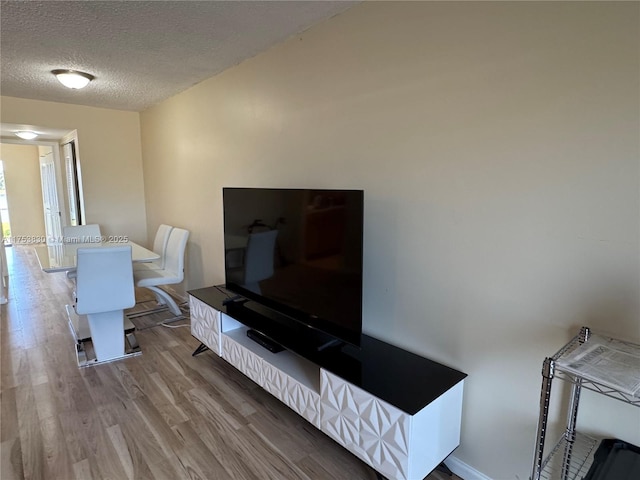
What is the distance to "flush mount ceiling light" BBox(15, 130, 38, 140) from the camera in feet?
15.2

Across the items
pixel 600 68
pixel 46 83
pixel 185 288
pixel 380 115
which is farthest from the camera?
pixel 185 288

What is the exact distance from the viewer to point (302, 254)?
6.55 ft

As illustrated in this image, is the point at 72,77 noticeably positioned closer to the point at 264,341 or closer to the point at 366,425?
the point at 264,341

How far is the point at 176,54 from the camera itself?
2619mm

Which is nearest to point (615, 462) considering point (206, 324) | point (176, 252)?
point (206, 324)

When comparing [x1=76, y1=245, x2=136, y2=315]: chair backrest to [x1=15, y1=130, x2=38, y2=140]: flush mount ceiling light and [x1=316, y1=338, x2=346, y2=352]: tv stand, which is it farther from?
[x1=15, y1=130, x2=38, y2=140]: flush mount ceiling light

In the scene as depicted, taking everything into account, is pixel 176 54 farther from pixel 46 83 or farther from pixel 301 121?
pixel 46 83

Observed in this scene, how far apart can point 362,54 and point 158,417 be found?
2.38 metres

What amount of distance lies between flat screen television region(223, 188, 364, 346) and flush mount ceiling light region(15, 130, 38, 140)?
3867mm

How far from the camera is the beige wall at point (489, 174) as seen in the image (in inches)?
47.6

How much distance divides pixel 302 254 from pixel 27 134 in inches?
197

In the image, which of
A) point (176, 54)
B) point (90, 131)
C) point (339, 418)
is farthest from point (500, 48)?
point (90, 131)

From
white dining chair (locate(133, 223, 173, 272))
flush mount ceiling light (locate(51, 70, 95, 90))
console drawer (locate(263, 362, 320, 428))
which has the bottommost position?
console drawer (locate(263, 362, 320, 428))

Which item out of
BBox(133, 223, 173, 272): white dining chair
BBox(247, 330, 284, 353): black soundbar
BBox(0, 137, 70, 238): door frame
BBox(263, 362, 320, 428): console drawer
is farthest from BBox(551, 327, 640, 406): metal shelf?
BBox(0, 137, 70, 238): door frame
